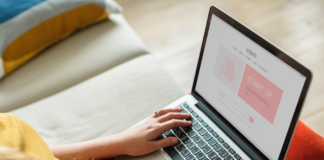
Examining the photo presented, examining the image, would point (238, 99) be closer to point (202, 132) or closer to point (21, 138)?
point (202, 132)

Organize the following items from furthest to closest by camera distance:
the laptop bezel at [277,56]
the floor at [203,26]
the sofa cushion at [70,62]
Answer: the floor at [203,26] → the sofa cushion at [70,62] → the laptop bezel at [277,56]

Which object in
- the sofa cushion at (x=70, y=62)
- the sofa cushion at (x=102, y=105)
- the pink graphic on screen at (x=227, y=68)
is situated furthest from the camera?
the sofa cushion at (x=70, y=62)

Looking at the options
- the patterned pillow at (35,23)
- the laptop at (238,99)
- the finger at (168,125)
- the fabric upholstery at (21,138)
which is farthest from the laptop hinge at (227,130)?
the patterned pillow at (35,23)

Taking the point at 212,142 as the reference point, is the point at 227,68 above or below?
above

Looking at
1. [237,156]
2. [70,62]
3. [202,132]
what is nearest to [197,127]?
[202,132]

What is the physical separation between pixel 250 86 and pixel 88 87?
62 cm

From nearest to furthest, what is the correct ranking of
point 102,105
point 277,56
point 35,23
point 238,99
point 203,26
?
point 277,56, point 238,99, point 102,105, point 35,23, point 203,26

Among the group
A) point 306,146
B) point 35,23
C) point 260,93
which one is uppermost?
point 35,23

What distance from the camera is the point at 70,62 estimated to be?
1.18 meters

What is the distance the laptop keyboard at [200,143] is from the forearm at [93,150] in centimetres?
13

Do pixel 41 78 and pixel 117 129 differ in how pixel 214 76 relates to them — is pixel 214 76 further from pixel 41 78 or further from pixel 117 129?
pixel 41 78

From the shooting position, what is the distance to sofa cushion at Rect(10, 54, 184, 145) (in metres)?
0.97

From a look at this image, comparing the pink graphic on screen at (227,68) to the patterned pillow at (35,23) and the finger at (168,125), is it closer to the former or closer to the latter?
the finger at (168,125)

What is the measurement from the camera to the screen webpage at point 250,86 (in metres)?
0.65
